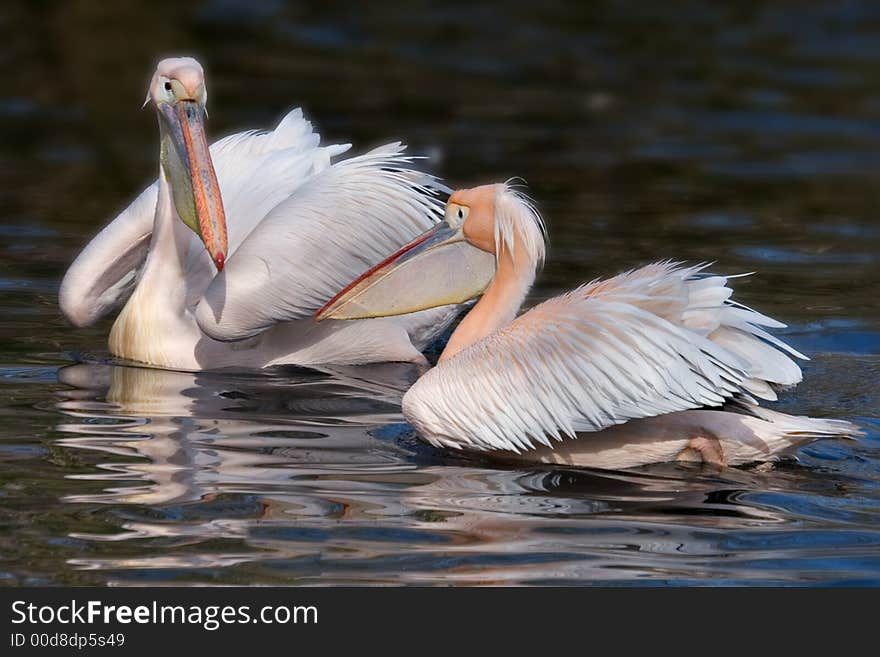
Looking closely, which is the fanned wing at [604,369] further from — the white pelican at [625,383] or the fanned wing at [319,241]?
the fanned wing at [319,241]

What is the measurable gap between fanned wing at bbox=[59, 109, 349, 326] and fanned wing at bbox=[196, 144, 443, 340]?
24 cm

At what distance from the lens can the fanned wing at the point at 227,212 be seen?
6215mm

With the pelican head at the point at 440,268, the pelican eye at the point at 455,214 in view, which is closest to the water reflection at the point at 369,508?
the pelican head at the point at 440,268

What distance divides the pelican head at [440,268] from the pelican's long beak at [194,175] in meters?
0.46

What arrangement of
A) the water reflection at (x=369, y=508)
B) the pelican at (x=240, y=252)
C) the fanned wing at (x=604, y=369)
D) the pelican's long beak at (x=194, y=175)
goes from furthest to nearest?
the pelican at (x=240, y=252) < the pelican's long beak at (x=194, y=175) < the fanned wing at (x=604, y=369) < the water reflection at (x=369, y=508)

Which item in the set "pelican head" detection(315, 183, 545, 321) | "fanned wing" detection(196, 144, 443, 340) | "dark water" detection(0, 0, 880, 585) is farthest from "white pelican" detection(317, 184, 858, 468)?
"fanned wing" detection(196, 144, 443, 340)

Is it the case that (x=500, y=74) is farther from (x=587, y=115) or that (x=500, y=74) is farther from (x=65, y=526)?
(x=65, y=526)

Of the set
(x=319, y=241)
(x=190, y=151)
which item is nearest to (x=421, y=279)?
(x=319, y=241)

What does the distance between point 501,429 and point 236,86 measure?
8.31 m

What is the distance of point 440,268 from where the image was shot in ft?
18.0

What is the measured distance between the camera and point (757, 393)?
475cm

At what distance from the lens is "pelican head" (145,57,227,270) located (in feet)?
18.6

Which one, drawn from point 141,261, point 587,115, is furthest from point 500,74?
point 141,261

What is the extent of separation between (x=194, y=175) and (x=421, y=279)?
882mm
